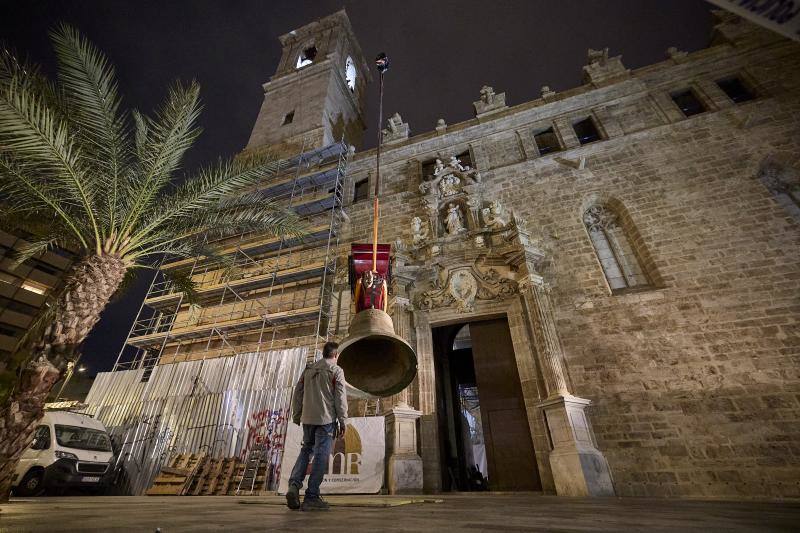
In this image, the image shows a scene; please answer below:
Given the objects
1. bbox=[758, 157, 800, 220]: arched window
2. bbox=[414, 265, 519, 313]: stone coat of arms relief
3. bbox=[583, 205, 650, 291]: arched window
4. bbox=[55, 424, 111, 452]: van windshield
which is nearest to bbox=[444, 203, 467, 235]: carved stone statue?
bbox=[414, 265, 519, 313]: stone coat of arms relief

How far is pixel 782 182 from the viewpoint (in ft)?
26.0

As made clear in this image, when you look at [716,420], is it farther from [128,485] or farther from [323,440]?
[128,485]

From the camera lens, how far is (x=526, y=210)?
31.5 feet

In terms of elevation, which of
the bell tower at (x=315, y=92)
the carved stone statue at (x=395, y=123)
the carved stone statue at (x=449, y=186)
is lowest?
the carved stone statue at (x=449, y=186)

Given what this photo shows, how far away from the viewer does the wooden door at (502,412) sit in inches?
261

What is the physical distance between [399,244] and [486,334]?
338cm

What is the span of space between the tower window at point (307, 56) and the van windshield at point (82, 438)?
71.8ft

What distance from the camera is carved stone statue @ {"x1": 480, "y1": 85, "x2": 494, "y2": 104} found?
505 inches

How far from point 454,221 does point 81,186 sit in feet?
26.5

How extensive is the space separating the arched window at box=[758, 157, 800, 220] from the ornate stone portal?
17.8ft

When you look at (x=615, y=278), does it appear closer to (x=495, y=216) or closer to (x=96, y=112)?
(x=495, y=216)

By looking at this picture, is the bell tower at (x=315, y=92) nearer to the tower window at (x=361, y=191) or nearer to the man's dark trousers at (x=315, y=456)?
the tower window at (x=361, y=191)

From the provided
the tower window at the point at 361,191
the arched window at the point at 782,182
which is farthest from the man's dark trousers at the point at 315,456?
the arched window at the point at 782,182

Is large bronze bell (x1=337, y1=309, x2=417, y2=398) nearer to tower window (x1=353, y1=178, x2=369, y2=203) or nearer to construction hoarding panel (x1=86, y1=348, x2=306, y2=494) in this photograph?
construction hoarding panel (x1=86, y1=348, x2=306, y2=494)
